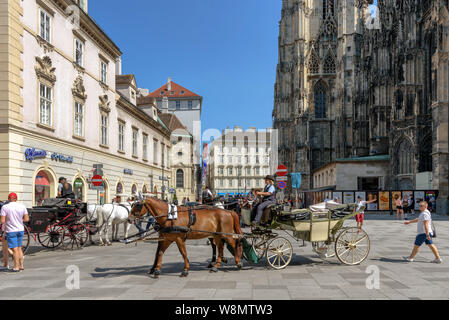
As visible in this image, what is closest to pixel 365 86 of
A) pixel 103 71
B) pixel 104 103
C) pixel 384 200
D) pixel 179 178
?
pixel 384 200

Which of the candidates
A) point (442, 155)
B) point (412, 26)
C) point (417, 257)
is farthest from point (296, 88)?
point (417, 257)

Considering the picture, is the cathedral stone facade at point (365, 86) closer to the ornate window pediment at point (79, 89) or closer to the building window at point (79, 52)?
the ornate window pediment at point (79, 89)

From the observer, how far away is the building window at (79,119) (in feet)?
74.8

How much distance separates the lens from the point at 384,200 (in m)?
34.7

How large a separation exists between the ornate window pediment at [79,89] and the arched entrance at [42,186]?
536 centimetres

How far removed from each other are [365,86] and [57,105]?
49.2 meters

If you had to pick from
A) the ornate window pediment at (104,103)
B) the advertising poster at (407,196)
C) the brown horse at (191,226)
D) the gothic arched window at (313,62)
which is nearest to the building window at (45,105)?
the ornate window pediment at (104,103)

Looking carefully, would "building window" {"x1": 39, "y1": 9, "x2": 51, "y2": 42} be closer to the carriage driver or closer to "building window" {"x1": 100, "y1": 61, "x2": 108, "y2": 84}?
"building window" {"x1": 100, "y1": 61, "x2": 108, "y2": 84}

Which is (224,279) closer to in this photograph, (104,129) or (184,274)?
(184,274)

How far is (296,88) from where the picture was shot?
64.9 meters

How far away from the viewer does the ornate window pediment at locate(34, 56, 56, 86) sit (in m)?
18.5

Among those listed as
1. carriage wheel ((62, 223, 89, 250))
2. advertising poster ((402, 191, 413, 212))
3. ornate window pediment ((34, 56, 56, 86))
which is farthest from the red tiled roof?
carriage wheel ((62, 223, 89, 250))

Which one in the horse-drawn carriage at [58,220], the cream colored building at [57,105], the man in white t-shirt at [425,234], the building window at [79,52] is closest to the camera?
the man in white t-shirt at [425,234]
